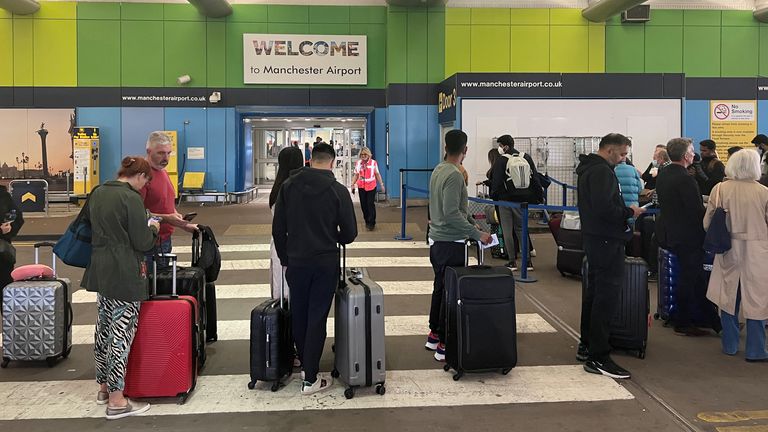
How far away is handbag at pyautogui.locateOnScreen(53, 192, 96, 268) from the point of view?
13.6ft

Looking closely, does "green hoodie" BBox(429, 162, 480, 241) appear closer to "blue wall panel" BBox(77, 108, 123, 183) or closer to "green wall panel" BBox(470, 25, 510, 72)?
"green wall panel" BBox(470, 25, 510, 72)

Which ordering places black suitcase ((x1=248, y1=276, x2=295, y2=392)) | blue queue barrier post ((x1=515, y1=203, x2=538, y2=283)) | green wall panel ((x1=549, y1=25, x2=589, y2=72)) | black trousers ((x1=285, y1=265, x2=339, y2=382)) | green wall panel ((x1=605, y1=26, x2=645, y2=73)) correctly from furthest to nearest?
green wall panel ((x1=605, y1=26, x2=645, y2=73))
green wall panel ((x1=549, y1=25, x2=589, y2=72))
blue queue barrier post ((x1=515, y1=203, x2=538, y2=283))
black suitcase ((x1=248, y1=276, x2=295, y2=392))
black trousers ((x1=285, y1=265, x2=339, y2=382))

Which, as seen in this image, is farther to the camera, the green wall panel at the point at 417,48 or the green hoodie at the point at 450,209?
the green wall panel at the point at 417,48

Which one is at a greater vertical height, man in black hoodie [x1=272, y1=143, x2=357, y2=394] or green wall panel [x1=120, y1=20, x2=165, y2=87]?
green wall panel [x1=120, y1=20, x2=165, y2=87]

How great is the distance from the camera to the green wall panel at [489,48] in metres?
20.7

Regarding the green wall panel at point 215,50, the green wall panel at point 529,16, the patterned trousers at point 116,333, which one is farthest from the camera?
the green wall panel at point 529,16

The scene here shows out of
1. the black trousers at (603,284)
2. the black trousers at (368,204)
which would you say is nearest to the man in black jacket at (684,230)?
the black trousers at (603,284)

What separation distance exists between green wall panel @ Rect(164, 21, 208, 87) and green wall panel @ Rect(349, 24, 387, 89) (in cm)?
477

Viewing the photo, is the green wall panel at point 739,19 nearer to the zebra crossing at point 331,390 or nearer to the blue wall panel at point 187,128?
the blue wall panel at point 187,128

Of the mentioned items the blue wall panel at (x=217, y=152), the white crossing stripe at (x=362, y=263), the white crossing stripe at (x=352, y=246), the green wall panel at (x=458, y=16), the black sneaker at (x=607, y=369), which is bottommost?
the black sneaker at (x=607, y=369)

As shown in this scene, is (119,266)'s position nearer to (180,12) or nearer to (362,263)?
(362,263)

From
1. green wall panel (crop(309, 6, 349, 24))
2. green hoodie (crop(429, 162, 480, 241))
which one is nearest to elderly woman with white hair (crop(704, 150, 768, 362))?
green hoodie (crop(429, 162, 480, 241))

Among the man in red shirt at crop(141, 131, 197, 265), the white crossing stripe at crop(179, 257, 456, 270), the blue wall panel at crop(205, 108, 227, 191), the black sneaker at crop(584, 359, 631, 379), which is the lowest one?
the black sneaker at crop(584, 359, 631, 379)

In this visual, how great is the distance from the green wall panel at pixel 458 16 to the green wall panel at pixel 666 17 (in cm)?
583
